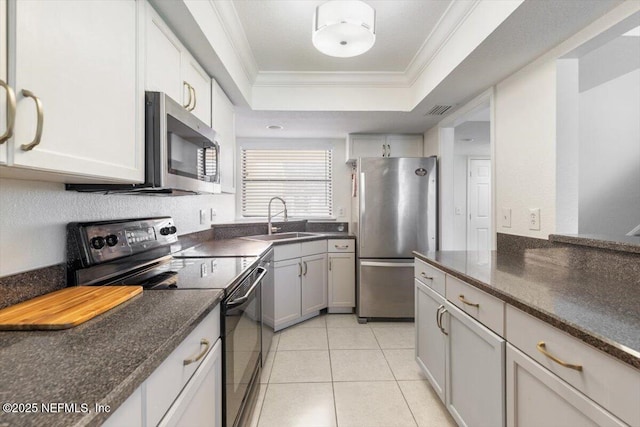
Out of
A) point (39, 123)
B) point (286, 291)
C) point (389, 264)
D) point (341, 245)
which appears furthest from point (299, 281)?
point (39, 123)

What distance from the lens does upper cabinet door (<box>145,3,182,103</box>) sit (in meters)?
1.19

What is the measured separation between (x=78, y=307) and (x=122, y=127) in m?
0.60

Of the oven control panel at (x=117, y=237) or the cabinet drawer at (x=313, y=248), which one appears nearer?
the oven control panel at (x=117, y=237)

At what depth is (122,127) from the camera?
1000mm

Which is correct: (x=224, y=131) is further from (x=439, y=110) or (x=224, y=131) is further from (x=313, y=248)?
(x=439, y=110)

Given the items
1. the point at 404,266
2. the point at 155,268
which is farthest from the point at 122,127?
the point at 404,266

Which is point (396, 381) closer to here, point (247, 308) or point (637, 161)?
point (247, 308)

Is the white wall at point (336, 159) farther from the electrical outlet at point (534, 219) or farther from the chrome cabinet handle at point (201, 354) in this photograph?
the chrome cabinet handle at point (201, 354)

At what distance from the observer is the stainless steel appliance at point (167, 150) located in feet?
3.74

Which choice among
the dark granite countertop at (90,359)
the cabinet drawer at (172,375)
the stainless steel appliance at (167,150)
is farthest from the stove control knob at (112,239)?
the cabinet drawer at (172,375)

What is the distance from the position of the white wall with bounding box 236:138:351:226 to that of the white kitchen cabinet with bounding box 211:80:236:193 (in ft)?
3.88

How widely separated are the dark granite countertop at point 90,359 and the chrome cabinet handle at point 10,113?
45 cm

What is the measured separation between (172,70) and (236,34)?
2.38 ft

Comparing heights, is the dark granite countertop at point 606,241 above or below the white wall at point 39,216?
below
